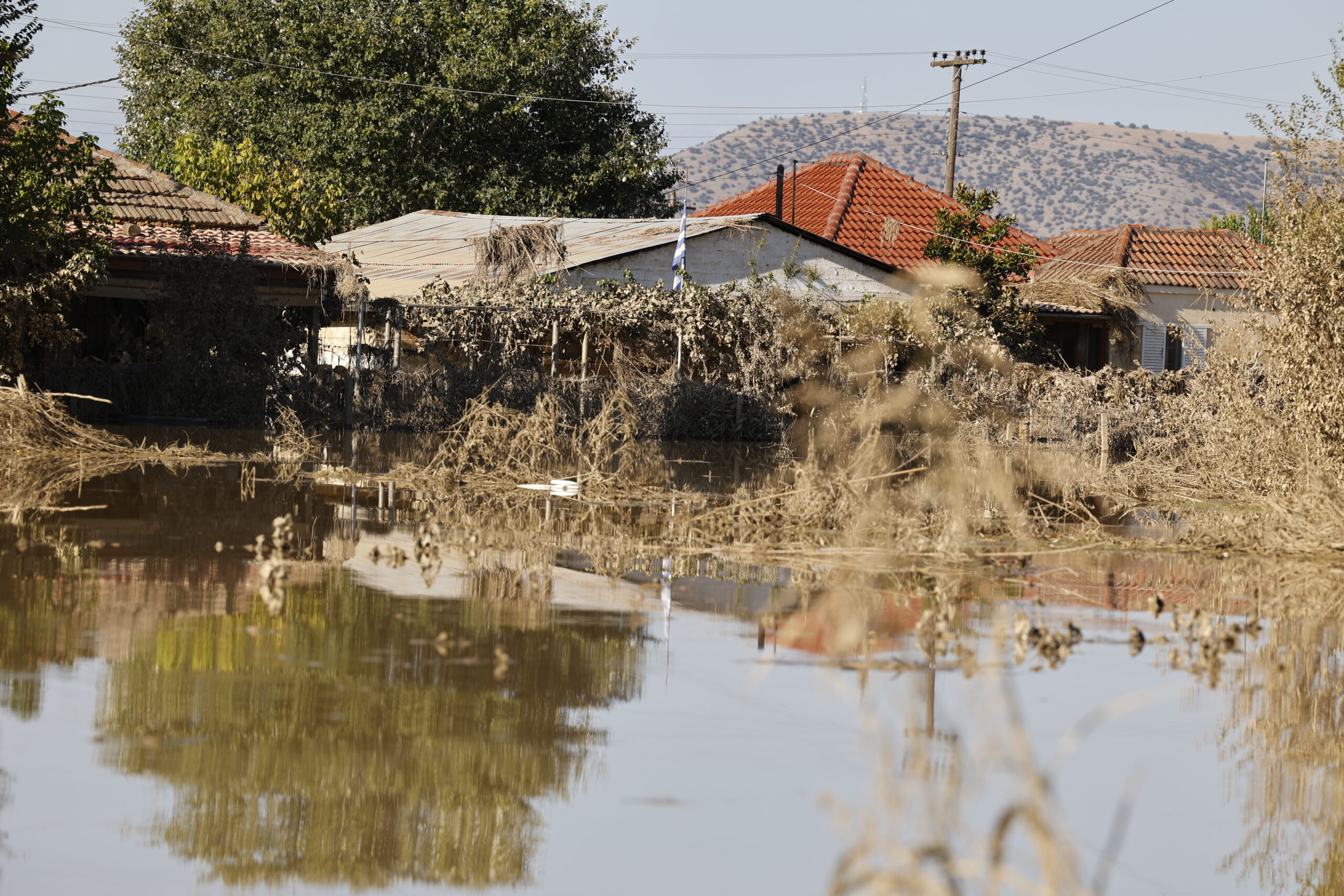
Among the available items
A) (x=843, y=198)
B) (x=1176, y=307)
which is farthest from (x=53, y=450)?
(x=1176, y=307)

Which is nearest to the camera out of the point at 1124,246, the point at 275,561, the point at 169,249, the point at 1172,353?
the point at 275,561

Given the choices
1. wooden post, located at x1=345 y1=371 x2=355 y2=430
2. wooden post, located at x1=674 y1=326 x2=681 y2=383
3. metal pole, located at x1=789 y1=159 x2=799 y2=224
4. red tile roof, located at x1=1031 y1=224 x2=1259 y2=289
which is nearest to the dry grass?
wooden post, located at x1=345 y1=371 x2=355 y2=430

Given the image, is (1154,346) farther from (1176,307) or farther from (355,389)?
(355,389)

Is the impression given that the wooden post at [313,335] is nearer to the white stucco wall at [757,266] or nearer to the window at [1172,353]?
the white stucco wall at [757,266]

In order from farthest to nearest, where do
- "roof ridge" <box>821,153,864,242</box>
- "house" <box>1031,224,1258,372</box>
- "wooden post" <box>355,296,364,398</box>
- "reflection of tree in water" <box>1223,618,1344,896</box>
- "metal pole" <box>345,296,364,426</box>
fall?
"roof ridge" <box>821,153,864,242</box>
"house" <box>1031,224,1258,372</box>
"metal pole" <box>345,296,364,426</box>
"wooden post" <box>355,296,364,398</box>
"reflection of tree in water" <box>1223,618,1344,896</box>

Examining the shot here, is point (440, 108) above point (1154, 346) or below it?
above

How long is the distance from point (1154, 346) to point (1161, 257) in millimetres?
2939

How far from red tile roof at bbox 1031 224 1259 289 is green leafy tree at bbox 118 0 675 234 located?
1296 centimetres

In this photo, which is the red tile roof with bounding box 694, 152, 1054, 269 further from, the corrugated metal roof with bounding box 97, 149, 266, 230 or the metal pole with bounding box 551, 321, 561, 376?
the corrugated metal roof with bounding box 97, 149, 266, 230

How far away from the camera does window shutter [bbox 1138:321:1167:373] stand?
38719 millimetres

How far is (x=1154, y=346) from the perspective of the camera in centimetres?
3900

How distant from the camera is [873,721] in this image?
3023mm

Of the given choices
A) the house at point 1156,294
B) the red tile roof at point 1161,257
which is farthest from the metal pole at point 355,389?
the red tile roof at point 1161,257

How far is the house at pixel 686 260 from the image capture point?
27688mm
